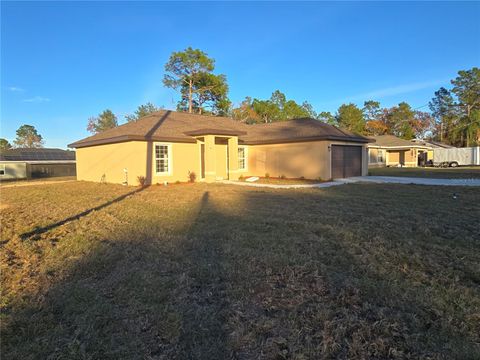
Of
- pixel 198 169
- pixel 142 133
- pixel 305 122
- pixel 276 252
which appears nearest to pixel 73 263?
pixel 276 252

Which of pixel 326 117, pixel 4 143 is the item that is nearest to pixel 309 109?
pixel 326 117

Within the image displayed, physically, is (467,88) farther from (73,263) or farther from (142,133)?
(73,263)

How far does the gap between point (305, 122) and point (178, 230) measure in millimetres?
17456

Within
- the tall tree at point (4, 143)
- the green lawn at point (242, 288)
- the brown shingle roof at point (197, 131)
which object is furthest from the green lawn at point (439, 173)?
the tall tree at point (4, 143)

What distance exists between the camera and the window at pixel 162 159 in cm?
1692

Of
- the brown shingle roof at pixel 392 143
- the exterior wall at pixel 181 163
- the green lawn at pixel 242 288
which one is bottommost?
the green lawn at pixel 242 288

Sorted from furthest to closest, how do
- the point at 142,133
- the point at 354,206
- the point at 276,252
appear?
the point at 142,133, the point at 354,206, the point at 276,252

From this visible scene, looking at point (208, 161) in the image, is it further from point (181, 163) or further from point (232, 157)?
point (232, 157)

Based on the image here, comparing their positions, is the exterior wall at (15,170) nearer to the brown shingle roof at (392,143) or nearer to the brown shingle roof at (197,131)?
the brown shingle roof at (197,131)

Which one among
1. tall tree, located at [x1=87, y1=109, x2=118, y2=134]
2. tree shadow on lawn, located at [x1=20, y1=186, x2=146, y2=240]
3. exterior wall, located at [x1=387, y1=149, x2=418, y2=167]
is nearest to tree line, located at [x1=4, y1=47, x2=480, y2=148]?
tall tree, located at [x1=87, y1=109, x2=118, y2=134]

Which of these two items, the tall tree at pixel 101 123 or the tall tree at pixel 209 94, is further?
the tall tree at pixel 101 123

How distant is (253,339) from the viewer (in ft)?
9.31

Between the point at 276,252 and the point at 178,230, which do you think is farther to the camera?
the point at 178,230

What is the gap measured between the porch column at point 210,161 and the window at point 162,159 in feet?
6.53
